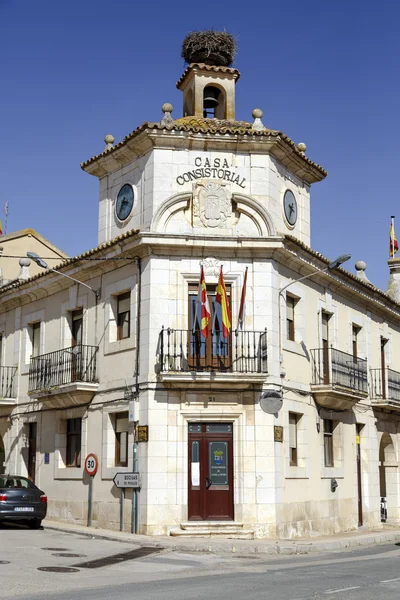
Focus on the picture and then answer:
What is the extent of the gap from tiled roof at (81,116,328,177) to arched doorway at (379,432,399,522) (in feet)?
35.1

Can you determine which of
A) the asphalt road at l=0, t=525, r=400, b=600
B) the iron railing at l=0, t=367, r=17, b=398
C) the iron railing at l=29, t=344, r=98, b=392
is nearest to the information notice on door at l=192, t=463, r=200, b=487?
the asphalt road at l=0, t=525, r=400, b=600

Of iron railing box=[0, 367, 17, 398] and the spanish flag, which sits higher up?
the spanish flag

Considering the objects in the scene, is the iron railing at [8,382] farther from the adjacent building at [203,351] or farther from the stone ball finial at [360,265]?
the stone ball finial at [360,265]

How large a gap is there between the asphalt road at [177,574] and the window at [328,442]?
4792mm

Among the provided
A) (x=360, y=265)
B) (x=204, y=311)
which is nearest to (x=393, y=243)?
(x=360, y=265)

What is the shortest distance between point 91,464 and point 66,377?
2.68 meters

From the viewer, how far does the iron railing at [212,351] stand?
742 inches

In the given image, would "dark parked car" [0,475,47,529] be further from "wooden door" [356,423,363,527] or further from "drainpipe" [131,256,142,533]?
"wooden door" [356,423,363,527]

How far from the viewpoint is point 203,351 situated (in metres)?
19.1

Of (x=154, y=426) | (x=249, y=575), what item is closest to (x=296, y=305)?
(x=154, y=426)

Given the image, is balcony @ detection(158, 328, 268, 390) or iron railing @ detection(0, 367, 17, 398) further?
iron railing @ detection(0, 367, 17, 398)

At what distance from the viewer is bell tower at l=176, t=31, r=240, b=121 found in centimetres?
2334

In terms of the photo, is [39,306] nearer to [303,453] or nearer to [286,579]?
[303,453]

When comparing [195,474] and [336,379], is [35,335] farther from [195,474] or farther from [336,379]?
[336,379]
